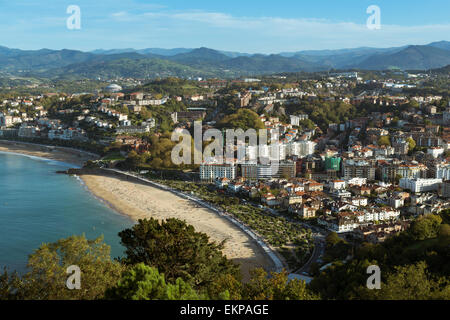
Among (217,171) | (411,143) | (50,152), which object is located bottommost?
(50,152)

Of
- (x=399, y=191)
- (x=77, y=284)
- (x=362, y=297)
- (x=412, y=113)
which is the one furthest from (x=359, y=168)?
(x=77, y=284)

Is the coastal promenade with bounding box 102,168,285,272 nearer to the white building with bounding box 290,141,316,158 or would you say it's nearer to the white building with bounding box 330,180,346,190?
the white building with bounding box 330,180,346,190

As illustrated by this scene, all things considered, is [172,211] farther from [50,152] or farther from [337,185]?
[50,152]

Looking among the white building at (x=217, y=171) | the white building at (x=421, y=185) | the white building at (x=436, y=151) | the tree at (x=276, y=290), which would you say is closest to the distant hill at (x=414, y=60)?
the white building at (x=436, y=151)

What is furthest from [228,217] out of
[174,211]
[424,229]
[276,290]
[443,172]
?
[443,172]

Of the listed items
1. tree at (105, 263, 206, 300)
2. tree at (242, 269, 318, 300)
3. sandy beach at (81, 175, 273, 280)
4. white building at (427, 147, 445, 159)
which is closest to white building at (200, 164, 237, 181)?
sandy beach at (81, 175, 273, 280)
